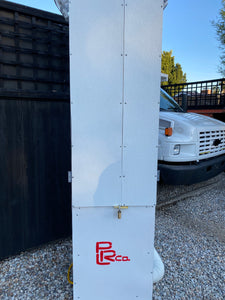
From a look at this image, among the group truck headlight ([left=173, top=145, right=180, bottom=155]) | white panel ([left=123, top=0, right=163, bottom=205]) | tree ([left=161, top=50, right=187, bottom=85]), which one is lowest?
truck headlight ([left=173, top=145, right=180, bottom=155])

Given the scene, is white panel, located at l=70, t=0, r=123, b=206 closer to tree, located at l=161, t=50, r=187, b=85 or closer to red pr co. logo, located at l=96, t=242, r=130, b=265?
red pr co. logo, located at l=96, t=242, r=130, b=265

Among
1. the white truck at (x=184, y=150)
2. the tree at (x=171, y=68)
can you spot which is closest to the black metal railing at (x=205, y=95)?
the white truck at (x=184, y=150)

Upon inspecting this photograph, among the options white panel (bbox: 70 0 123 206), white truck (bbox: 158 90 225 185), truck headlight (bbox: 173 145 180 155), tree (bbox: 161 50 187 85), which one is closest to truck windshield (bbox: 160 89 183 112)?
white truck (bbox: 158 90 225 185)

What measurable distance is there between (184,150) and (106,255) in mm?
2121

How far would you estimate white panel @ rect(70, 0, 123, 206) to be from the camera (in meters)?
1.36

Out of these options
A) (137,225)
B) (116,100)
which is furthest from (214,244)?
(116,100)

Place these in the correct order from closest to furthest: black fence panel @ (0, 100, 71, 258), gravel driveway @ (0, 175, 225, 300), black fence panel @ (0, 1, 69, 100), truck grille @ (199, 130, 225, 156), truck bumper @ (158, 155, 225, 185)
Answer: gravel driveway @ (0, 175, 225, 300)
black fence panel @ (0, 1, 69, 100)
black fence panel @ (0, 100, 71, 258)
truck bumper @ (158, 155, 225, 185)
truck grille @ (199, 130, 225, 156)

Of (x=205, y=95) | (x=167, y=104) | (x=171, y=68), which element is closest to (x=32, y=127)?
(x=167, y=104)

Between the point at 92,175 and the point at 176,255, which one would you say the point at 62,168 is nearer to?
the point at 92,175

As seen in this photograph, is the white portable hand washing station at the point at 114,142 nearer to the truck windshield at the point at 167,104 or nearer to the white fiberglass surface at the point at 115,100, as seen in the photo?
the white fiberglass surface at the point at 115,100

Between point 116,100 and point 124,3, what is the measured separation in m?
0.63

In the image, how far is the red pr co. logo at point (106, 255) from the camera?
5.15 ft

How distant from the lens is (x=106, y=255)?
5.19 ft

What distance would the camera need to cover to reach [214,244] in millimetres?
2684
